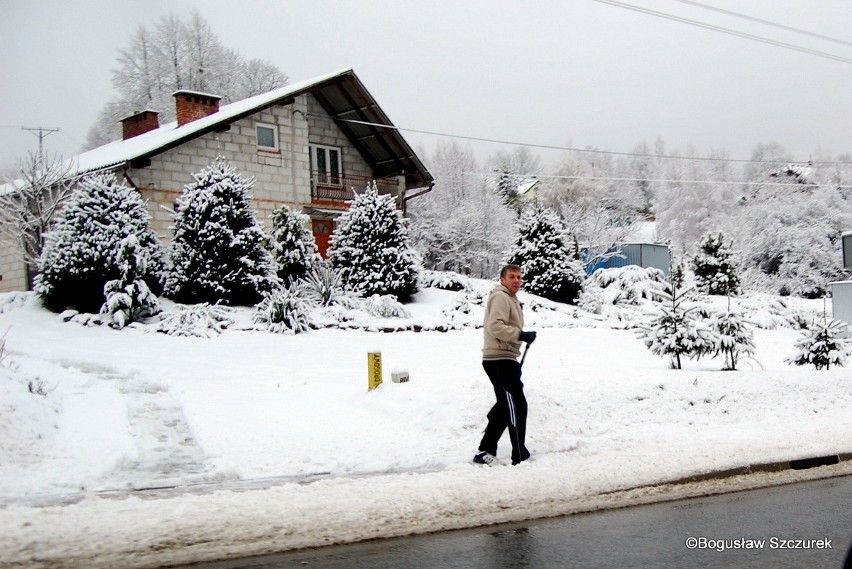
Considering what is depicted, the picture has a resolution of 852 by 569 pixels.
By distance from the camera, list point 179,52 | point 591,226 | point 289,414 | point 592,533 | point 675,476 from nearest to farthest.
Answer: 1. point 592,533
2. point 675,476
3. point 289,414
4. point 591,226
5. point 179,52

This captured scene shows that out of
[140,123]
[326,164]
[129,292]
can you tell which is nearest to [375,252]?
[129,292]

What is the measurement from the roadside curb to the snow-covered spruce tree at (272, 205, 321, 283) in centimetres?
1446

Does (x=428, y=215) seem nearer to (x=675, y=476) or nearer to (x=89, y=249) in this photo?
(x=89, y=249)

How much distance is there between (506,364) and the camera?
800cm

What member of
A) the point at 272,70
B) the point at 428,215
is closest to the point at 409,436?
the point at 428,215

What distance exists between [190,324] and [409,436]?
835 centimetres

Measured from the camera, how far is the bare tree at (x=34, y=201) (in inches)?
897

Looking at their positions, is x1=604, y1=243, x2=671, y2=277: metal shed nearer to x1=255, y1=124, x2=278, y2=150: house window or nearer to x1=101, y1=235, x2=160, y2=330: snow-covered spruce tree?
x1=255, y1=124, x2=278, y2=150: house window

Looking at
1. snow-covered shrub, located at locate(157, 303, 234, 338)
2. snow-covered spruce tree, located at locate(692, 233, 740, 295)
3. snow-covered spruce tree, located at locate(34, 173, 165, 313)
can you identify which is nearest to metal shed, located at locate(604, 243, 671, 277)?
snow-covered spruce tree, located at locate(692, 233, 740, 295)

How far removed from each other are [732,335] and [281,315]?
30.3 ft

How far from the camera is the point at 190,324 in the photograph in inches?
650

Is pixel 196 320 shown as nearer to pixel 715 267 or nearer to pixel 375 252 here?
pixel 375 252

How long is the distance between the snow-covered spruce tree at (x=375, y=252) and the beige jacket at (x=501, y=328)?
13350 millimetres

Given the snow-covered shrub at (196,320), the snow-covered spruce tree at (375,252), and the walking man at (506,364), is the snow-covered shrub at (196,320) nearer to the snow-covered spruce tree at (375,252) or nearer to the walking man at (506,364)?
the snow-covered spruce tree at (375,252)
